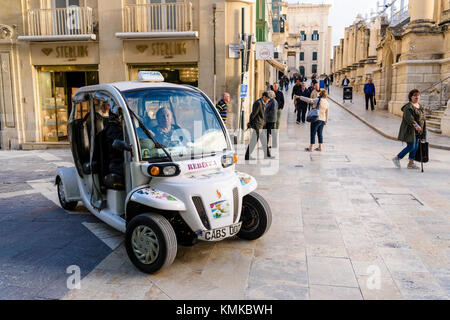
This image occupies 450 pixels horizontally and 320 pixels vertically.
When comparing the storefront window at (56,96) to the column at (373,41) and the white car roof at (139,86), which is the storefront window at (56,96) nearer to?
the white car roof at (139,86)

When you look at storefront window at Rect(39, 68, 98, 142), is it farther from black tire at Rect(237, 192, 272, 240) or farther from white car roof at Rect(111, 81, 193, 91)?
black tire at Rect(237, 192, 272, 240)

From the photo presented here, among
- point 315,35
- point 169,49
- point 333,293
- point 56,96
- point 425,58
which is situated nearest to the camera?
point 333,293

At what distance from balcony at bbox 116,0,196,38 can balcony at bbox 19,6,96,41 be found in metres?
1.43

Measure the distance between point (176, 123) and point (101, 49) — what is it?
11595 millimetres

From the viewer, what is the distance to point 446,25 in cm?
1875

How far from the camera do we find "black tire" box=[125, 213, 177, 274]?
4.15 metres

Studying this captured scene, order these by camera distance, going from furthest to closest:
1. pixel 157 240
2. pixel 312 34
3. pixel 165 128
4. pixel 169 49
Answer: pixel 312 34 < pixel 169 49 < pixel 165 128 < pixel 157 240

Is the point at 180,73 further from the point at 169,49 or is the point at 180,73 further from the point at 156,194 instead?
the point at 156,194

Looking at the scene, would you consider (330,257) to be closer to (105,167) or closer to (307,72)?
(105,167)

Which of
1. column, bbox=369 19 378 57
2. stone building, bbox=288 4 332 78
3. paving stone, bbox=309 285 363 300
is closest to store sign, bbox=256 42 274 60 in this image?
paving stone, bbox=309 285 363 300

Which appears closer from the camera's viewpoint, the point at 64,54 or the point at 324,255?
the point at 324,255

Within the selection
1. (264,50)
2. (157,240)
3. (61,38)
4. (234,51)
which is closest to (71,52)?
(61,38)

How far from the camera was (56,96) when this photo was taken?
16.6 metres

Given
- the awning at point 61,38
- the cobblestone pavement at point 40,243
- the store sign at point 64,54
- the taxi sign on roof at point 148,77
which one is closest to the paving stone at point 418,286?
the cobblestone pavement at point 40,243
